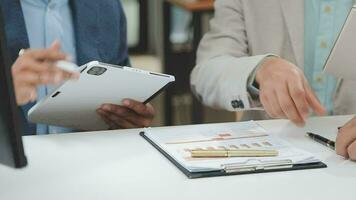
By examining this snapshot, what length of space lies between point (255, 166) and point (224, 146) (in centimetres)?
10

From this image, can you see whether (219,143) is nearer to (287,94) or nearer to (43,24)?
(287,94)

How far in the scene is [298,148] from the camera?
1.02 metres

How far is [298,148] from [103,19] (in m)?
0.65

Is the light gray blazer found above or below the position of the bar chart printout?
above

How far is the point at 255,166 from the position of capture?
A: 2.97 feet

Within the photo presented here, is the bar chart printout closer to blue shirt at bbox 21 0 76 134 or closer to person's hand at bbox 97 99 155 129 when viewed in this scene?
person's hand at bbox 97 99 155 129

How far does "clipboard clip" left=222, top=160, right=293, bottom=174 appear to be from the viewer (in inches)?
35.0

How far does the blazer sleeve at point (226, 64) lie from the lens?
47.8 inches

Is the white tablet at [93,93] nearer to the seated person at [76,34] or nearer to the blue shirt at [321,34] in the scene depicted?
the seated person at [76,34]

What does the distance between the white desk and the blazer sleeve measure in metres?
0.21

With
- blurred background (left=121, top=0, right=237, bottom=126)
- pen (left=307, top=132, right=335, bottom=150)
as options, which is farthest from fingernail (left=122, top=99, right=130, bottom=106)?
blurred background (left=121, top=0, right=237, bottom=126)

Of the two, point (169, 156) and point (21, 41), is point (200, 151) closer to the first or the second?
point (169, 156)

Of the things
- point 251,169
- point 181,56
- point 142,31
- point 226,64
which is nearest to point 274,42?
point 226,64

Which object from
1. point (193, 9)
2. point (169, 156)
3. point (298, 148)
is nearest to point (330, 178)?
point (298, 148)
